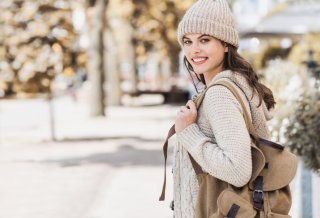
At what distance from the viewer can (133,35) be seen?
32.2 m

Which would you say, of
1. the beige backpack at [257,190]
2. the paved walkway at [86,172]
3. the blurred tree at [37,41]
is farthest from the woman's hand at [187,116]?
the blurred tree at [37,41]

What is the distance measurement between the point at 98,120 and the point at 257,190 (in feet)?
60.9

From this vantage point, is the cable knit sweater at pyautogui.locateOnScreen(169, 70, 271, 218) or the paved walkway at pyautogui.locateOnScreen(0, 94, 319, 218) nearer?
the cable knit sweater at pyautogui.locateOnScreen(169, 70, 271, 218)

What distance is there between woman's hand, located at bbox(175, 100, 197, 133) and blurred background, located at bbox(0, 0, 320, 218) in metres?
3.43

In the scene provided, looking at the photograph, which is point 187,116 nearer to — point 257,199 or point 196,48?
point 196,48

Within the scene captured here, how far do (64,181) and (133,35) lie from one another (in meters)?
23.0

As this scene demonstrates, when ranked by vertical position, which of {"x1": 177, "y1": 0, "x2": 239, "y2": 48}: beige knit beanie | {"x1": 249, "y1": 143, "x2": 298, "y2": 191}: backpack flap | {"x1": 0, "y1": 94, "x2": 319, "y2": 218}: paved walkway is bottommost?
{"x1": 0, "y1": 94, "x2": 319, "y2": 218}: paved walkway

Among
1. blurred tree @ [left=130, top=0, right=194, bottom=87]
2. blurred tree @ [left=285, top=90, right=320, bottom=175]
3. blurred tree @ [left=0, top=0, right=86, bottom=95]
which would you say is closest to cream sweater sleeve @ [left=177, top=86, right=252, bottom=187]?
blurred tree @ [left=285, top=90, right=320, bottom=175]

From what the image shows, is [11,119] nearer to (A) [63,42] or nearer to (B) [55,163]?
(A) [63,42]

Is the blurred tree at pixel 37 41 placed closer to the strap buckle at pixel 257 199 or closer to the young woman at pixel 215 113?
the young woman at pixel 215 113

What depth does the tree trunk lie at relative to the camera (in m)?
20.8

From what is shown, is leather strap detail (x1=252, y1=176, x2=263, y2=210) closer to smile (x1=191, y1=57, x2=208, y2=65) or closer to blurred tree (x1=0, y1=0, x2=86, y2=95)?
smile (x1=191, y1=57, x2=208, y2=65)

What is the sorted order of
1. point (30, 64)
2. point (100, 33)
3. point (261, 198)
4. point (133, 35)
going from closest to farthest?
1. point (261, 198)
2. point (30, 64)
3. point (100, 33)
4. point (133, 35)

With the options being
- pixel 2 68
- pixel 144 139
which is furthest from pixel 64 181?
pixel 2 68
